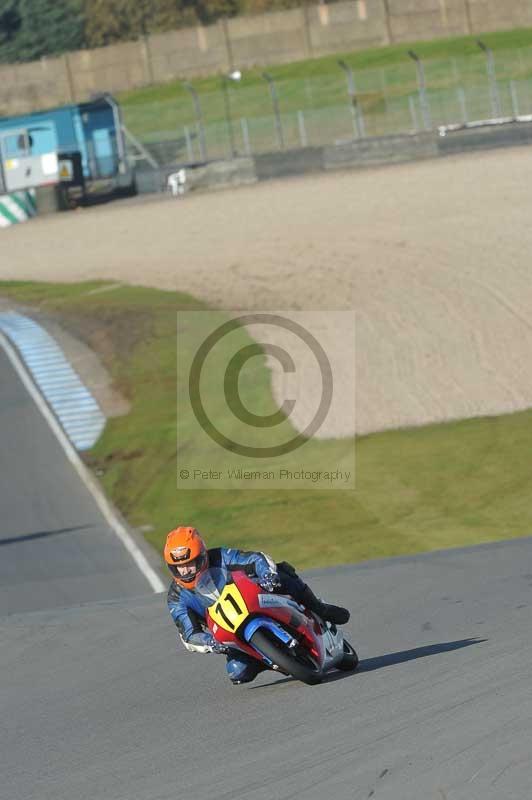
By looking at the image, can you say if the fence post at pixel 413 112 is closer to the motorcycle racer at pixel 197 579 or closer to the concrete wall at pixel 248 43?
the concrete wall at pixel 248 43

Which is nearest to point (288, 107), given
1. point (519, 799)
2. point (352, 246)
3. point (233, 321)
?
point (352, 246)

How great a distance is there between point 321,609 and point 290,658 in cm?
47

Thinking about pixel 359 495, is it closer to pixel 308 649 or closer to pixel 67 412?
pixel 67 412

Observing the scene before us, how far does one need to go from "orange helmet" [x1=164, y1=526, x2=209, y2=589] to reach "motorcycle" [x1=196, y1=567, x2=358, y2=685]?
0.16 metres

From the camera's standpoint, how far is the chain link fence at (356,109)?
158 ft

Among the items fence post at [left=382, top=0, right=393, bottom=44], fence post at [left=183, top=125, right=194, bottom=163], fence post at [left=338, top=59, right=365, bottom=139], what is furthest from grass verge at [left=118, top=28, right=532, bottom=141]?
fence post at [left=183, top=125, right=194, bottom=163]

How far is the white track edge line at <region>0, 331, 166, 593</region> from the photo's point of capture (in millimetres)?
17000

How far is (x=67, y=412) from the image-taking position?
24703 mm

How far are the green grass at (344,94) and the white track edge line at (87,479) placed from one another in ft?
79.8

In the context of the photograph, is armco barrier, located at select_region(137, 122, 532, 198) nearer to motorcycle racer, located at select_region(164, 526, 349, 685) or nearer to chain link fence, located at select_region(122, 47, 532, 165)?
chain link fence, located at select_region(122, 47, 532, 165)

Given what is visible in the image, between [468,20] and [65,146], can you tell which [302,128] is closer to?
[65,146]

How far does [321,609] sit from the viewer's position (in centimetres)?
825

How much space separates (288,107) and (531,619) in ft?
170

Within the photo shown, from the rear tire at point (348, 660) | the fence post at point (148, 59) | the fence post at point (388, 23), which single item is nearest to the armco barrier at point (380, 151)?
the fence post at point (388, 23)
